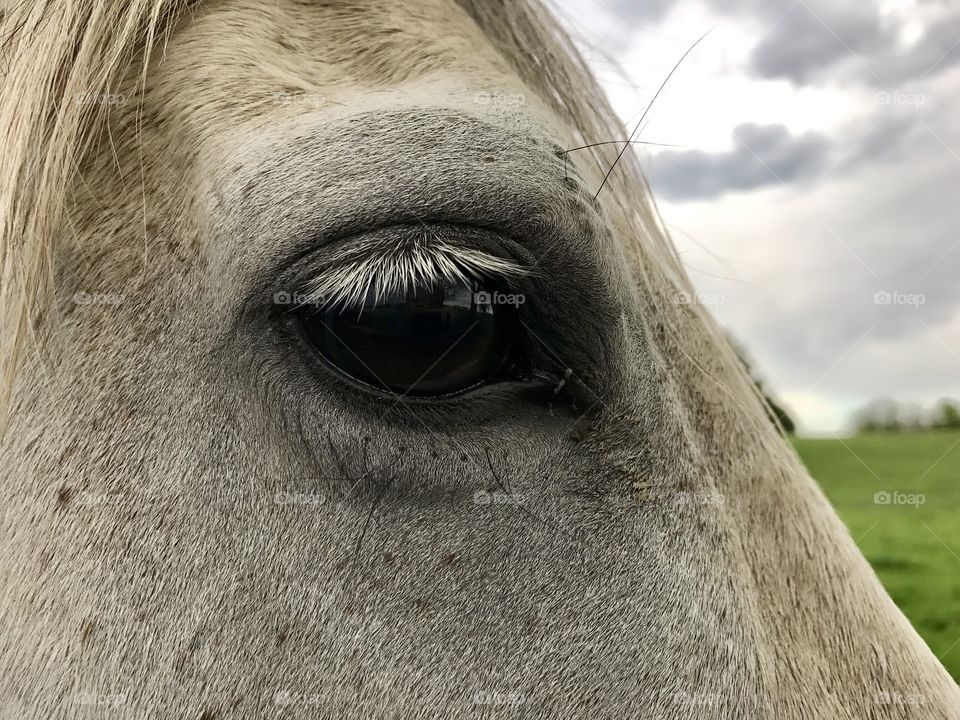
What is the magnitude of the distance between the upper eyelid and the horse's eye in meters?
0.02

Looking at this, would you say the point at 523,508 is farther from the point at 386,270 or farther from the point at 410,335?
the point at 386,270

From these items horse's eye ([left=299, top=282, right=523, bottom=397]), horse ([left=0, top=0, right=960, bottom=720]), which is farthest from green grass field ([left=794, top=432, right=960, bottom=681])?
horse's eye ([left=299, top=282, right=523, bottom=397])

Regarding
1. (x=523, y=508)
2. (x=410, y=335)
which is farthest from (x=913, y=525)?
(x=410, y=335)

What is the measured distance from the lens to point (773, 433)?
1.59 metres

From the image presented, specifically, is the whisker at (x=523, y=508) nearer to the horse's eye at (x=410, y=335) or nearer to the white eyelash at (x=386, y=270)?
the horse's eye at (x=410, y=335)

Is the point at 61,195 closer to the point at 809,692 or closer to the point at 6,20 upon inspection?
the point at 6,20

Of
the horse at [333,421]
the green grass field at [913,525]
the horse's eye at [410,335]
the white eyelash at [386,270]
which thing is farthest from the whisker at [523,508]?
the green grass field at [913,525]

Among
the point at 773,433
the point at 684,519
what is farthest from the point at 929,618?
the point at 684,519

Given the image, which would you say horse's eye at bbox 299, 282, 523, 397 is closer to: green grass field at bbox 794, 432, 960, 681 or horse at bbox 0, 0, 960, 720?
horse at bbox 0, 0, 960, 720

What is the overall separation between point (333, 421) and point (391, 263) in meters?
0.27

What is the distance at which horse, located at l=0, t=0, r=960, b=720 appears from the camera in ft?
3.73

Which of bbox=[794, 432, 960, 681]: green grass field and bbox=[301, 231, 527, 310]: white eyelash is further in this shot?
bbox=[794, 432, 960, 681]: green grass field

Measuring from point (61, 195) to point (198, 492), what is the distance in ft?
1.79

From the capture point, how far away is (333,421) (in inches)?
46.8
